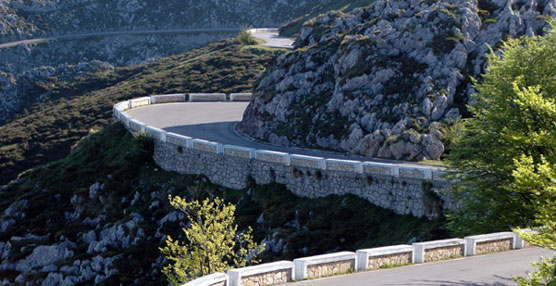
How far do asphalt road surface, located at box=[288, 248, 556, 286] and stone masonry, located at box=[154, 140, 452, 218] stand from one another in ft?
38.3

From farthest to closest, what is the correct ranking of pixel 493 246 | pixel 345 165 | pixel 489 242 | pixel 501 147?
pixel 345 165
pixel 501 147
pixel 493 246
pixel 489 242

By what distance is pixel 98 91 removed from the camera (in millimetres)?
115688

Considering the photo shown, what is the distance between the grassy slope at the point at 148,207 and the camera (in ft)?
125

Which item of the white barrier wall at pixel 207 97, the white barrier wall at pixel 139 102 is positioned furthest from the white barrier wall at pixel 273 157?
the white barrier wall at pixel 207 97

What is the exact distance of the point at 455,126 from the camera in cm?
4388

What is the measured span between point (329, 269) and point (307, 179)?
69.7 feet

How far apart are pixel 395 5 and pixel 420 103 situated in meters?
16.3

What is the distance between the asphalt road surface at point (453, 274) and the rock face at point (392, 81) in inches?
784

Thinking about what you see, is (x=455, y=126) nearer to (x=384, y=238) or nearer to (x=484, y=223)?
(x=384, y=238)

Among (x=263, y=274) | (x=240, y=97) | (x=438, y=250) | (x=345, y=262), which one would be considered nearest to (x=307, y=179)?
(x=438, y=250)

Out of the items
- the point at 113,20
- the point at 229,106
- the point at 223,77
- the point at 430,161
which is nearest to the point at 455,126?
the point at 430,161

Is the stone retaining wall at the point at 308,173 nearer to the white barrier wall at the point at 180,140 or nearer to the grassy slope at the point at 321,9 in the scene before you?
the white barrier wall at the point at 180,140

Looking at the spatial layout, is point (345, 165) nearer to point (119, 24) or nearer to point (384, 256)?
point (384, 256)

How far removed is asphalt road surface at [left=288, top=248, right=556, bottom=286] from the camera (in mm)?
21031
